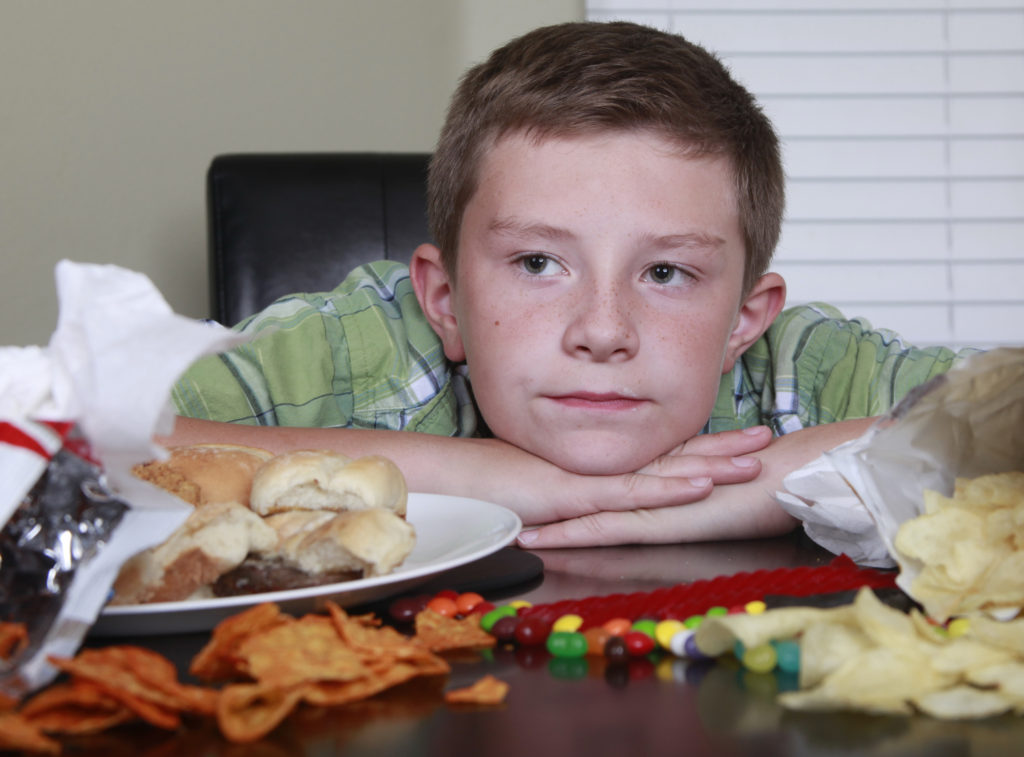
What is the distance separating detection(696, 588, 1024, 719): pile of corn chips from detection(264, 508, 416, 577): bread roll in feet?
0.61

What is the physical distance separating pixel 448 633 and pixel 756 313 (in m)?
0.86

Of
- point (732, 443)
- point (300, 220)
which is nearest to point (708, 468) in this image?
point (732, 443)

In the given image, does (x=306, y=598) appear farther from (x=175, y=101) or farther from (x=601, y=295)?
(x=175, y=101)

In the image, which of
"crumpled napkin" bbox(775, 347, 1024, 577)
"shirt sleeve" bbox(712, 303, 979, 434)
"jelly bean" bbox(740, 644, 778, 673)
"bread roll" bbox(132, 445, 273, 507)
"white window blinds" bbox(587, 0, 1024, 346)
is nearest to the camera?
"jelly bean" bbox(740, 644, 778, 673)

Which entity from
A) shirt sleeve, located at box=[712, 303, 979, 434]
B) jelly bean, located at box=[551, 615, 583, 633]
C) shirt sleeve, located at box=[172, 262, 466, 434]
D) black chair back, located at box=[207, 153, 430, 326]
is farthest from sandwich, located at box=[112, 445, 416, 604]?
black chair back, located at box=[207, 153, 430, 326]

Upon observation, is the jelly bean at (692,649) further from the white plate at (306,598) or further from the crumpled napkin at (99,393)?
the crumpled napkin at (99,393)

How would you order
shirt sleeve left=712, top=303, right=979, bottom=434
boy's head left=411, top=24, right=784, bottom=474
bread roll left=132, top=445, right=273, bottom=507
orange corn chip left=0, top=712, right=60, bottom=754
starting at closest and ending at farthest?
orange corn chip left=0, top=712, right=60, bottom=754
bread roll left=132, top=445, right=273, bottom=507
boy's head left=411, top=24, right=784, bottom=474
shirt sleeve left=712, top=303, right=979, bottom=434

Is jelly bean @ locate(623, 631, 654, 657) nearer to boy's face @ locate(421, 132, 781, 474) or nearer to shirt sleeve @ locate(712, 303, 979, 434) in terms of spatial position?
boy's face @ locate(421, 132, 781, 474)

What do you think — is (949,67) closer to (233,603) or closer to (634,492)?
(634,492)

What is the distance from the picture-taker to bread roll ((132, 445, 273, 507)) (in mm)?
716

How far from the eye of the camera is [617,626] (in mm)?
557

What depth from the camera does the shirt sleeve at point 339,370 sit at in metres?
1.31

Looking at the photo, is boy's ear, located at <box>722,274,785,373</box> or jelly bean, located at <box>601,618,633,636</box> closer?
jelly bean, located at <box>601,618,633,636</box>

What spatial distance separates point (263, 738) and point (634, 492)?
1.96 ft
